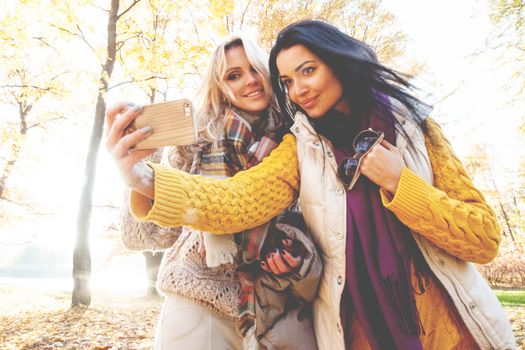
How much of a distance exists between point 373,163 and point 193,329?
107cm

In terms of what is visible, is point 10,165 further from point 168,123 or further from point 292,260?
point 292,260

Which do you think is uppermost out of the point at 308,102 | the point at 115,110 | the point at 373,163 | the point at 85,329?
the point at 308,102

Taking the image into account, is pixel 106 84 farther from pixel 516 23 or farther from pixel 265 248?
pixel 516 23

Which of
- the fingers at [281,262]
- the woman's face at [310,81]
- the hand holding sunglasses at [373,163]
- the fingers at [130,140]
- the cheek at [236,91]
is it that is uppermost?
the cheek at [236,91]

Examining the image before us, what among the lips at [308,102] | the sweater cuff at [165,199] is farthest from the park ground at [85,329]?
the sweater cuff at [165,199]

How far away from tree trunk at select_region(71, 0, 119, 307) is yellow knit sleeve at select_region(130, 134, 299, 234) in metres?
7.98

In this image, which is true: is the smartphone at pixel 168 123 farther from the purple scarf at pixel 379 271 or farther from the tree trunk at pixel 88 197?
the tree trunk at pixel 88 197

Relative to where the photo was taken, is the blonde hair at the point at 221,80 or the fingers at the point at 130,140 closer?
the fingers at the point at 130,140

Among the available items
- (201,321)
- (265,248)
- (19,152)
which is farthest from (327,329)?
(19,152)

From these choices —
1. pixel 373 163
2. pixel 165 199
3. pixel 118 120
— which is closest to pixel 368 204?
pixel 373 163

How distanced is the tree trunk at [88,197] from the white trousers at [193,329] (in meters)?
8.00

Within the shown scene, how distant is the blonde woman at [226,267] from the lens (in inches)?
56.9

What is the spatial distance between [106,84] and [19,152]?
6771 mm

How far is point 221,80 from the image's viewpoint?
2004mm
